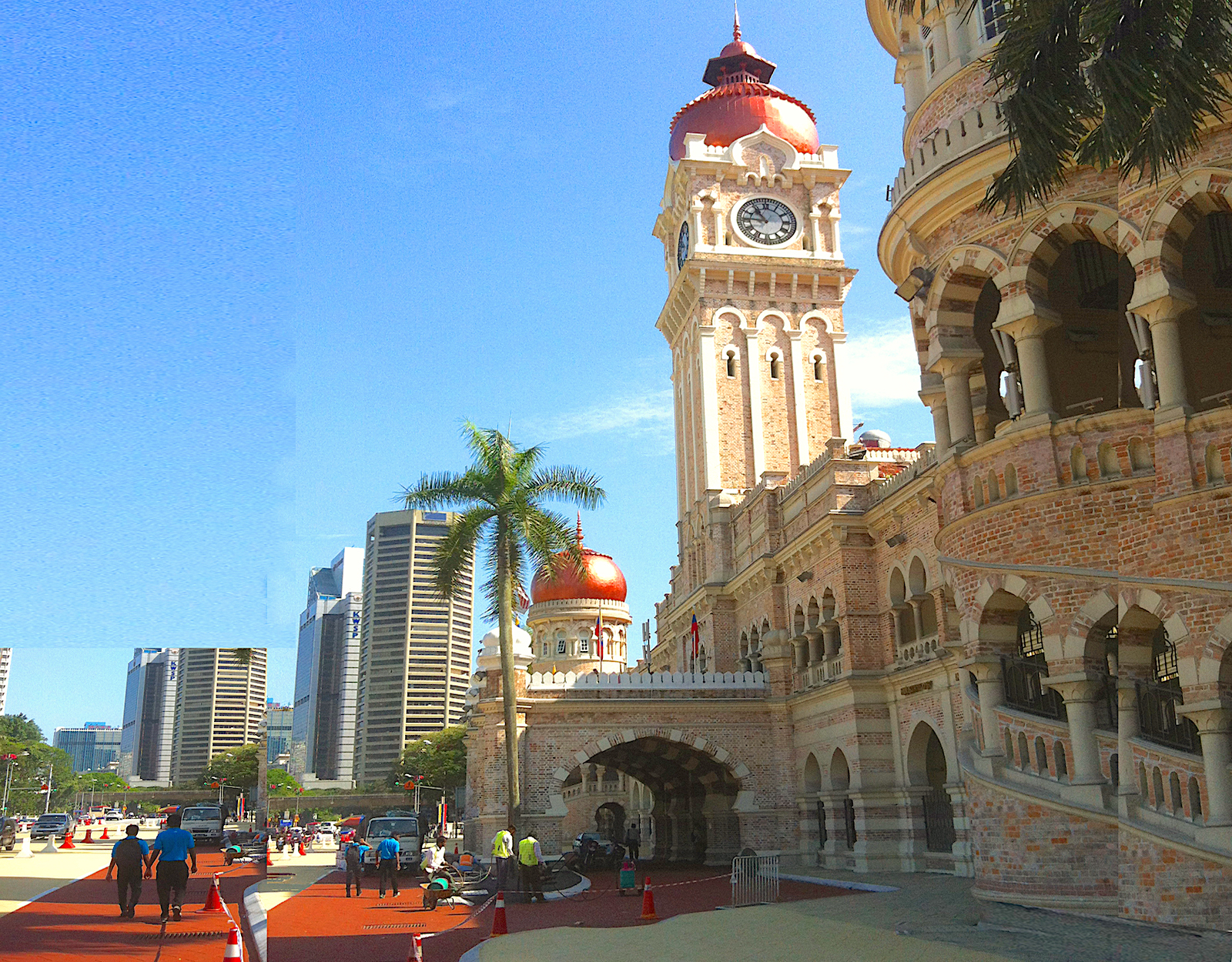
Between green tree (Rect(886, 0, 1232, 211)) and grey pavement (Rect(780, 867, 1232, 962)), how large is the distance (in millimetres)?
7149

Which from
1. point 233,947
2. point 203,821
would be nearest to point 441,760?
point 203,821

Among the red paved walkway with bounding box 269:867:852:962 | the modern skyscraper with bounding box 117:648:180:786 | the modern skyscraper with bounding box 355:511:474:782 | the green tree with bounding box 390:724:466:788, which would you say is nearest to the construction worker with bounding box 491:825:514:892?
the red paved walkway with bounding box 269:867:852:962

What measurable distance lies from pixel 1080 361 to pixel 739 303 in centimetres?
2832

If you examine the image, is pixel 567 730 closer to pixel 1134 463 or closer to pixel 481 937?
pixel 481 937

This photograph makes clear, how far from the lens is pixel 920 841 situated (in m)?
25.6

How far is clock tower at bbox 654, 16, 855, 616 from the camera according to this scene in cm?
4309

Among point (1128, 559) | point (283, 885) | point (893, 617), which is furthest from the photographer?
point (893, 617)

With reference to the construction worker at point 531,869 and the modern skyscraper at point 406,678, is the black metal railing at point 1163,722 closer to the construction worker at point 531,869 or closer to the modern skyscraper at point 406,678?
the construction worker at point 531,869

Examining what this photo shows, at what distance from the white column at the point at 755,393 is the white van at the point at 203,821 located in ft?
71.9

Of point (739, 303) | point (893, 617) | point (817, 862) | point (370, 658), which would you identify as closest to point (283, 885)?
point (817, 862)

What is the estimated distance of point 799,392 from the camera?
43.7 m

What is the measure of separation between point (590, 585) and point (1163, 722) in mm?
48251

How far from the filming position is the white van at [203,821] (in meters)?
32.2

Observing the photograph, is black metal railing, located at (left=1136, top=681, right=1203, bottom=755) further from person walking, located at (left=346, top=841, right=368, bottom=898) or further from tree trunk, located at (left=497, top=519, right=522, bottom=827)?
tree trunk, located at (left=497, top=519, right=522, bottom=827)
